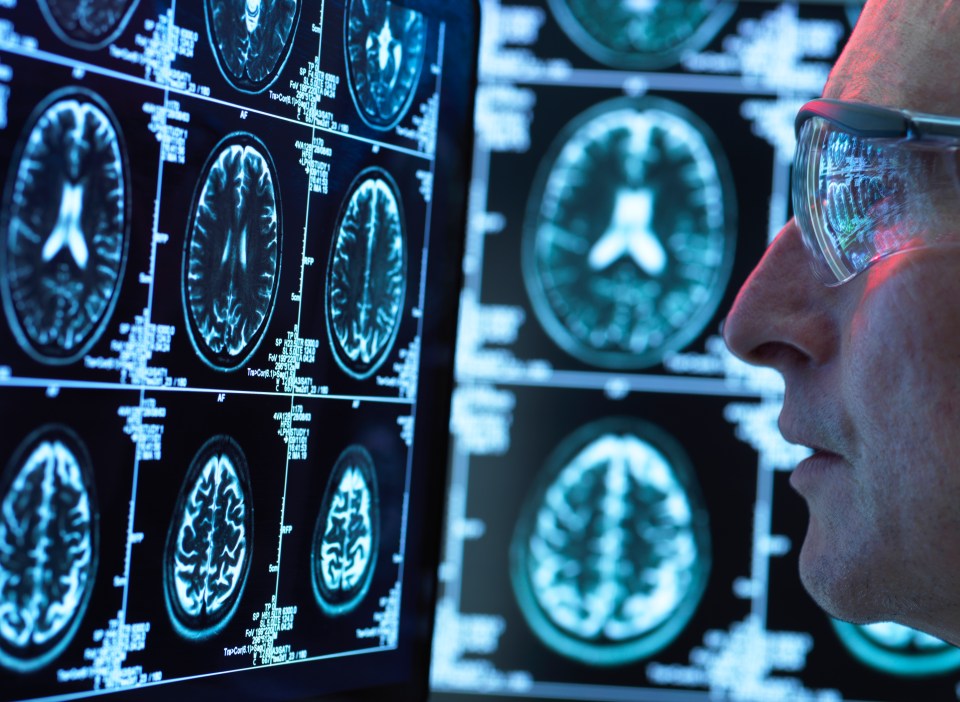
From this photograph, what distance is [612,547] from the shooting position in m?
1.56

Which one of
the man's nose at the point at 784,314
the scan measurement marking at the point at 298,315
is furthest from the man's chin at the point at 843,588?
the scan measurement marking at the point at 298,315

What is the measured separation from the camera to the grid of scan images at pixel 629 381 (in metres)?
1.54

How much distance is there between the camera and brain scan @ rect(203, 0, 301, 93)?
0.60m

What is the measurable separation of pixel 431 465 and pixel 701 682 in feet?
2.93

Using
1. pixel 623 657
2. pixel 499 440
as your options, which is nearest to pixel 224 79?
pixel 499 440

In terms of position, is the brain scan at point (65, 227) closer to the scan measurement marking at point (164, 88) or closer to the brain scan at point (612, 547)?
the scan measurement marking at point (164, 88)

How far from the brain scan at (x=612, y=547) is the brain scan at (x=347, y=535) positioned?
2.69 feet

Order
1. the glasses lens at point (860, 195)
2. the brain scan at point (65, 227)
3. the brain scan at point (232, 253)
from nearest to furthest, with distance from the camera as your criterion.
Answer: the brain scan at point (65, 227), the brain scan at point (232, 253), the glasses lens at point (860, 195)

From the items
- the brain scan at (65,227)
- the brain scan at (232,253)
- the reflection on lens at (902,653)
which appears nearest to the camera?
the brain scan at (65,227)

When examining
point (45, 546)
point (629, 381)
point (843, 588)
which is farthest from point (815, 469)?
point (629, 381)

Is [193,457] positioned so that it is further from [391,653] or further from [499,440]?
[499,440]

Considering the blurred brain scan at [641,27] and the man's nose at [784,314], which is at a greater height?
the blurred brain scan at [641,27]

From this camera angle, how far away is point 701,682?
153 cm

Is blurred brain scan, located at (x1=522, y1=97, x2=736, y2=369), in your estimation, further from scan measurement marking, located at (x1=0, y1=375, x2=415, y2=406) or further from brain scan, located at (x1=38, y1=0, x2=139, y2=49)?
brain scan, located at (x1=38, y1=0, x2=139, y2=49)
